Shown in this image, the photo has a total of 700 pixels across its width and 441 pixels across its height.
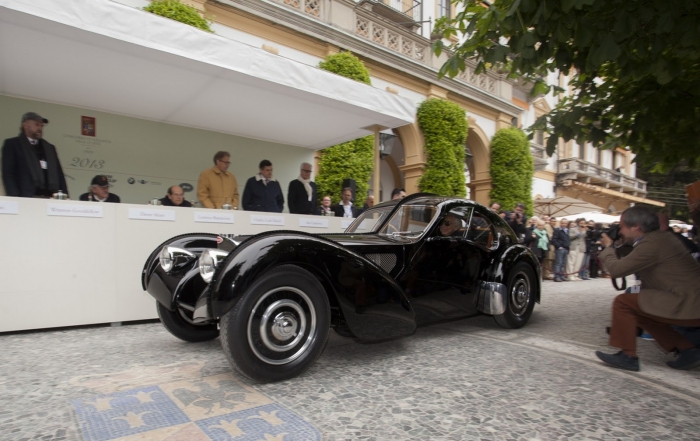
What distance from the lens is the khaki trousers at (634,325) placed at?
10.7 feet

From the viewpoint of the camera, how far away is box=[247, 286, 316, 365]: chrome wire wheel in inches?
104

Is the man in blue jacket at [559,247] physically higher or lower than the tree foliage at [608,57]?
lower

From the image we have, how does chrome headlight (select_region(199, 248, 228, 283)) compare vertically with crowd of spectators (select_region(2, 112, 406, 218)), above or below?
below

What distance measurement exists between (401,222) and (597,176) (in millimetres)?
30903

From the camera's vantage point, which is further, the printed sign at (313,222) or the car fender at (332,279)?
the printed sign at (313,222)

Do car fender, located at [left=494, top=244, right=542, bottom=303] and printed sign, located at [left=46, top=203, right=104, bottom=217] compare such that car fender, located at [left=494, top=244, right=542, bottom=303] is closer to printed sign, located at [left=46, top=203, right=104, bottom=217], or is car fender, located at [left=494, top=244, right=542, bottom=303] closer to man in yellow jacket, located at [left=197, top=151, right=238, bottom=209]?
man in yellow jacket, located at [left=197, top=151, right=238, bottom=209]

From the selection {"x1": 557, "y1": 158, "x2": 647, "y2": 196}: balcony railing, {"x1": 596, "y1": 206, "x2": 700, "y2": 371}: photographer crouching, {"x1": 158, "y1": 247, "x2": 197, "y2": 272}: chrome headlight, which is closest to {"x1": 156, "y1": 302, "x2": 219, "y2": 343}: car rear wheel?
{"x1": 158, "y1": 247, "x2": 197, "y2": 272}: chrome headlight

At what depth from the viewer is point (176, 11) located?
7.69 meters

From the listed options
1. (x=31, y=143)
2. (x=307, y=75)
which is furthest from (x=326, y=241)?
(x=31, y=143)

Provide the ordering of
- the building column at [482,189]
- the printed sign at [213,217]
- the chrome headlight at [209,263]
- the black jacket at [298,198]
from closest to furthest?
the chrome headlight at [209,263]
the printed sign at [213,217]
the black jacket at [298,198]
the building column at [482,189]

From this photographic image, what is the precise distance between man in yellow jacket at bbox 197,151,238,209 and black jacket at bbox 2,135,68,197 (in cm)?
183

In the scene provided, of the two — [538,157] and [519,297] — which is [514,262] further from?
[538,157]

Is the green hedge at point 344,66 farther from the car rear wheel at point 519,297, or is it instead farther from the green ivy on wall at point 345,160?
the car rear wheel at point 519,297

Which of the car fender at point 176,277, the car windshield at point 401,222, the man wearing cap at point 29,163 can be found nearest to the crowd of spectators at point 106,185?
the man wearing cap at point 29,163
